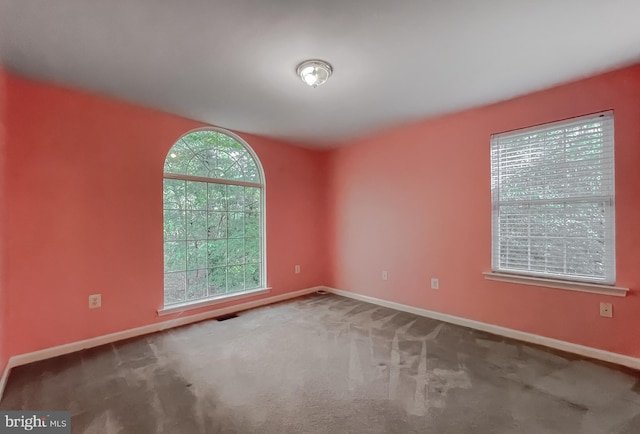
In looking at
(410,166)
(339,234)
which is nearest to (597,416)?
(410,166)

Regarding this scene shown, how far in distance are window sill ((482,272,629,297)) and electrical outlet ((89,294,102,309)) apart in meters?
3.83

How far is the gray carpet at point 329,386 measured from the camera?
5.30ft

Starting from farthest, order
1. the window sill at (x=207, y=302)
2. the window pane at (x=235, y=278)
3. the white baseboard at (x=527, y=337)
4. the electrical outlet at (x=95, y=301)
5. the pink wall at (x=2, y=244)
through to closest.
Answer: the window pane at (x=235, y=278) < the window sill at (x=207, y=302) < the electrical outlet at (x=95, y=301) < the white baseboard at (x=527, y=337) < the pink wall at (x=2, y=244)

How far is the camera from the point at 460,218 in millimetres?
3189

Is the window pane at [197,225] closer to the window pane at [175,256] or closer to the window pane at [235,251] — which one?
the window pane at [175,256]

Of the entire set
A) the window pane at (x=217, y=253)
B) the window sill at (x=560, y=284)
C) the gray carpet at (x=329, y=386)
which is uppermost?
the window pane at (x=217, y=253)

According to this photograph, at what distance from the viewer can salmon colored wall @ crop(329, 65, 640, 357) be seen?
89.4 inches

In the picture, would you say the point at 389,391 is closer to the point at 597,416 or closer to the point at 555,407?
the point at 555,407

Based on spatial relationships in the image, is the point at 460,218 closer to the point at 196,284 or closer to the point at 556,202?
the point at 556,202

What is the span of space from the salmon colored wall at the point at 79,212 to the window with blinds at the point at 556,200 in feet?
11.5

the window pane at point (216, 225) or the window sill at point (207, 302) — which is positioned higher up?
the window pane at point (216, 225)

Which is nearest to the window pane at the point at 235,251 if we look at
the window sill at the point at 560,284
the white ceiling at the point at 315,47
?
the white ceiling at the point at 315,47

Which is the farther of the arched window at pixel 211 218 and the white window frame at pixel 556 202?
the arched window at pixel 211 218

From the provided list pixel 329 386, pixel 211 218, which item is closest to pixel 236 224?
pixel 211 218
